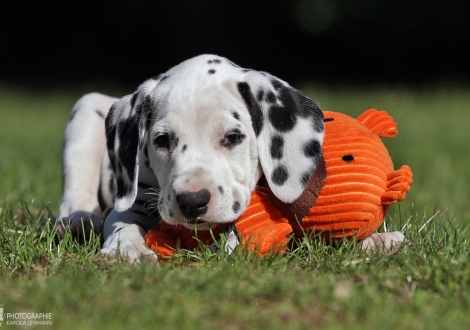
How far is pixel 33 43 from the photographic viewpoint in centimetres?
2411

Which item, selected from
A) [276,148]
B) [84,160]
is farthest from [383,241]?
[84,160]

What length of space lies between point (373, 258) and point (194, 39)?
19.5m

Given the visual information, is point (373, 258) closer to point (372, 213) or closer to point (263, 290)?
point (372, 213)

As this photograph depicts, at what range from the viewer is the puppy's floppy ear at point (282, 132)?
4.12 meters

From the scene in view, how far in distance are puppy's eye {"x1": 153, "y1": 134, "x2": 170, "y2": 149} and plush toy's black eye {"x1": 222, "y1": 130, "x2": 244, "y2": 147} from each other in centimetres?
33

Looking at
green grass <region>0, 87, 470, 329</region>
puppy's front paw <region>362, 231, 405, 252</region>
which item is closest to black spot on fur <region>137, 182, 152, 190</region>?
green grass <region>0, 87, 470, 329</region>

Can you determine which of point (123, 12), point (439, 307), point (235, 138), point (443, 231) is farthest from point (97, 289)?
point (123, 12)

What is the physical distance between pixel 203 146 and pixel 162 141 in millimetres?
299

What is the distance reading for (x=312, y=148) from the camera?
4.18 m

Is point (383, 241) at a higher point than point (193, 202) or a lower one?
lower

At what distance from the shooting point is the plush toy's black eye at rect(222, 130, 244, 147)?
405cm

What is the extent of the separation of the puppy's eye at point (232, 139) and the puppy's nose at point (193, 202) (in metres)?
0.41

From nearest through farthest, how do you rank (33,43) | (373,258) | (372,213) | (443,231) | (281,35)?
(373,258) < (372,213) < (443,231) < (281,35) < (33,43)

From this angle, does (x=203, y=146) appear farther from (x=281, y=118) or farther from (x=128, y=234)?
(x=128, y=234)
